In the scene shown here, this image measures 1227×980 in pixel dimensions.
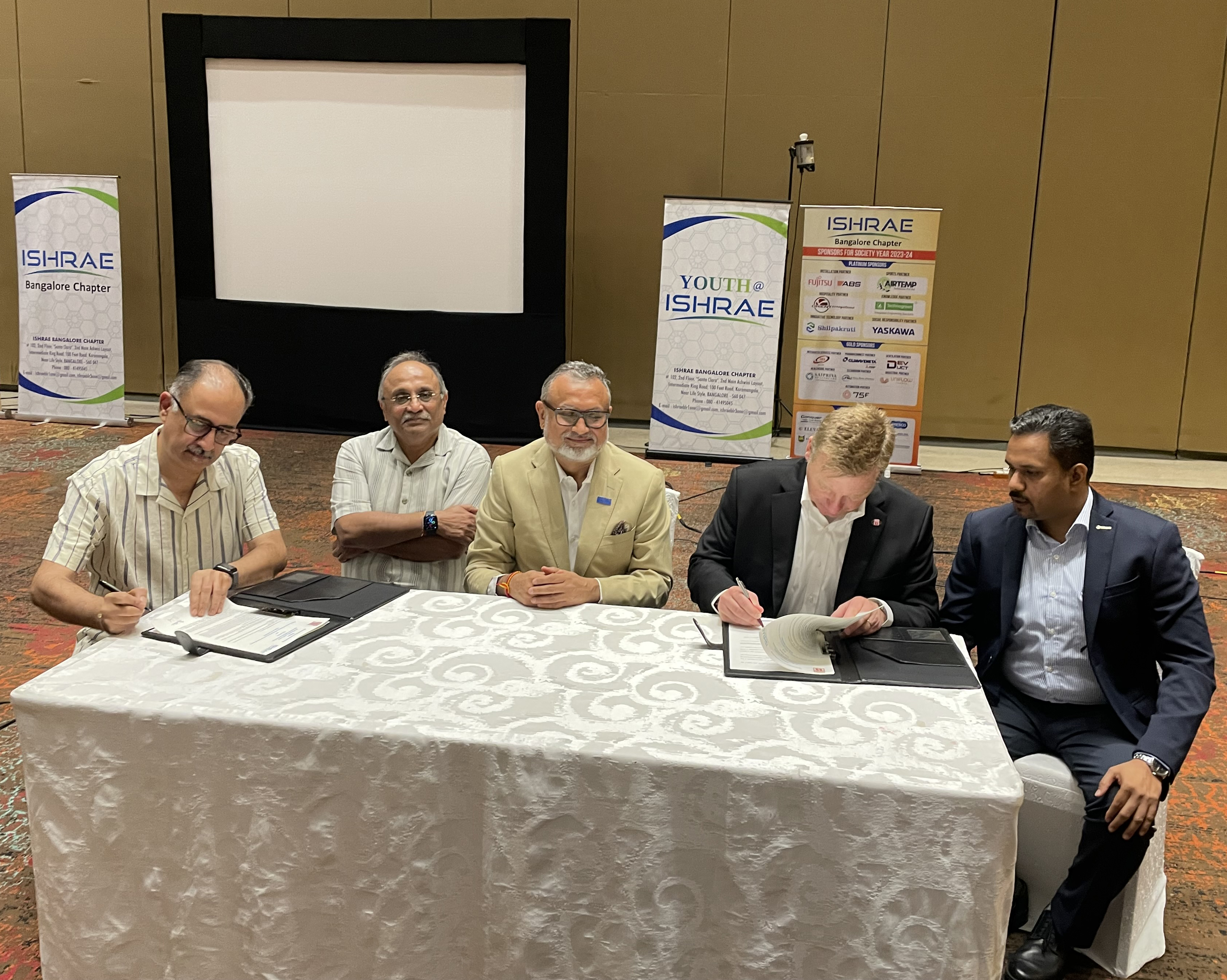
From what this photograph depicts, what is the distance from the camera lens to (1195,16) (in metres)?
7.43

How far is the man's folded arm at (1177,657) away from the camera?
7.32ft

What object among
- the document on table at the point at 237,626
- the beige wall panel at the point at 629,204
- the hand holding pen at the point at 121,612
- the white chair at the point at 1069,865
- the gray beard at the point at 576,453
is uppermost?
the beige wall panel at the point at 629,204

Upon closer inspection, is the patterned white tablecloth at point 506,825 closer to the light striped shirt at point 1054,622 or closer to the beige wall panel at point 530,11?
the light striped shirt at point 1054,622

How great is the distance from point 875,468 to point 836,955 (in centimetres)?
113

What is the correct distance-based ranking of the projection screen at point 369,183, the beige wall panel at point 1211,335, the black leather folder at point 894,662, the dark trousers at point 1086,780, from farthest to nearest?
the beige wall panel at point 1211,335 < the projection screen at point 369,183 < the dark trousers at point 1086,780 < the black leather folder at point 894,662

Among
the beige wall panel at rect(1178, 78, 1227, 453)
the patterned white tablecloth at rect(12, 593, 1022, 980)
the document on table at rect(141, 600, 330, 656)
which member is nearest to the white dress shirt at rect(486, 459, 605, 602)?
the document on table at rect(141, 600, 330, 656)

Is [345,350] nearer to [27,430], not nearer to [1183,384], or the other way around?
[27,430]

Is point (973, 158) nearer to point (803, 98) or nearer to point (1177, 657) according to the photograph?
point (803, 98)

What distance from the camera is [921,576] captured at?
2.68 meters

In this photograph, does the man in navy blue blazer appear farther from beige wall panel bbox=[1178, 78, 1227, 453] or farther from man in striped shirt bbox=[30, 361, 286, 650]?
beige wall panel bbox=[1178, 78, 1227, 453]

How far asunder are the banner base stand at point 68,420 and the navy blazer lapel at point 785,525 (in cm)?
680

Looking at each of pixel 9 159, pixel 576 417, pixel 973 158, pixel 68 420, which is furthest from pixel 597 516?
pixel 9 159

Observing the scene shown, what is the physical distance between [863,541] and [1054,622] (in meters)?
0.49

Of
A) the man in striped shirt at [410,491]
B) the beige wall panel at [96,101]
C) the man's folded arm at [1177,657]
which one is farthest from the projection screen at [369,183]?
the man's folded arm at [1177,657]
